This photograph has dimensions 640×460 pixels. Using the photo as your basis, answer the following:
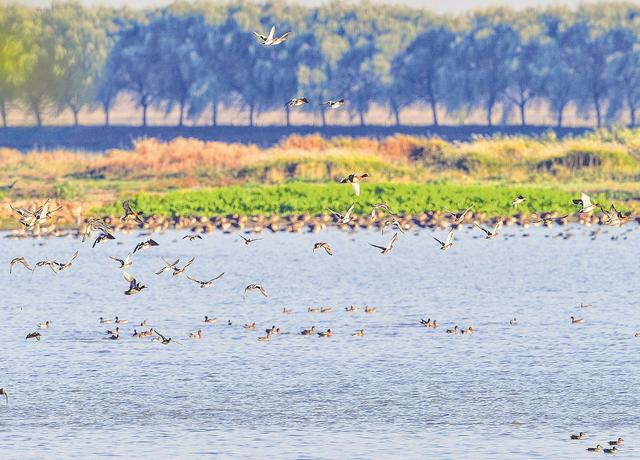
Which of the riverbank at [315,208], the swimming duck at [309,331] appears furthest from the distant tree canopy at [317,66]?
the swimming duck at [309,331]

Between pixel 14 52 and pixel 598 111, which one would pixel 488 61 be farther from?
pixel 14 52

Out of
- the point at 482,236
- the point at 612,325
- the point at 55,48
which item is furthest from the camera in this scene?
the point at 55,48

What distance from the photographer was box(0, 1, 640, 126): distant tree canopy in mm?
146125

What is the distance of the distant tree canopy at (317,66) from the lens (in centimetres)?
14612

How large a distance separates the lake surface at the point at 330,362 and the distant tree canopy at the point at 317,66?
95268 millimetres

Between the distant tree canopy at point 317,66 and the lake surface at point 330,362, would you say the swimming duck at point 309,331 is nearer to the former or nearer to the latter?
the lake surface at point 330,362

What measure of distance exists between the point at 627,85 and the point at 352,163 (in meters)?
84.9

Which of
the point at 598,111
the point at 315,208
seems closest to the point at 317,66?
the point at 598,111

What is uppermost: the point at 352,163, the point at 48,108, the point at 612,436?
the point at 48,108

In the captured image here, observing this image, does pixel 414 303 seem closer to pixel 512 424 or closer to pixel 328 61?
pixel 512 424

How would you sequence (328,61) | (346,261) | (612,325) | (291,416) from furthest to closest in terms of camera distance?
(328,61) < (346,261) < (612,325) < (291,416)

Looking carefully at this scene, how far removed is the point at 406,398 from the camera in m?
24.8

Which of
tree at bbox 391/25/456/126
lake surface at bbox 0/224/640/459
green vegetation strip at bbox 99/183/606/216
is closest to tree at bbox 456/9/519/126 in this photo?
tree at bbox 391/25/456/126

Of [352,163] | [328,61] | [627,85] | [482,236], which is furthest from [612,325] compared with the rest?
[328,61]
